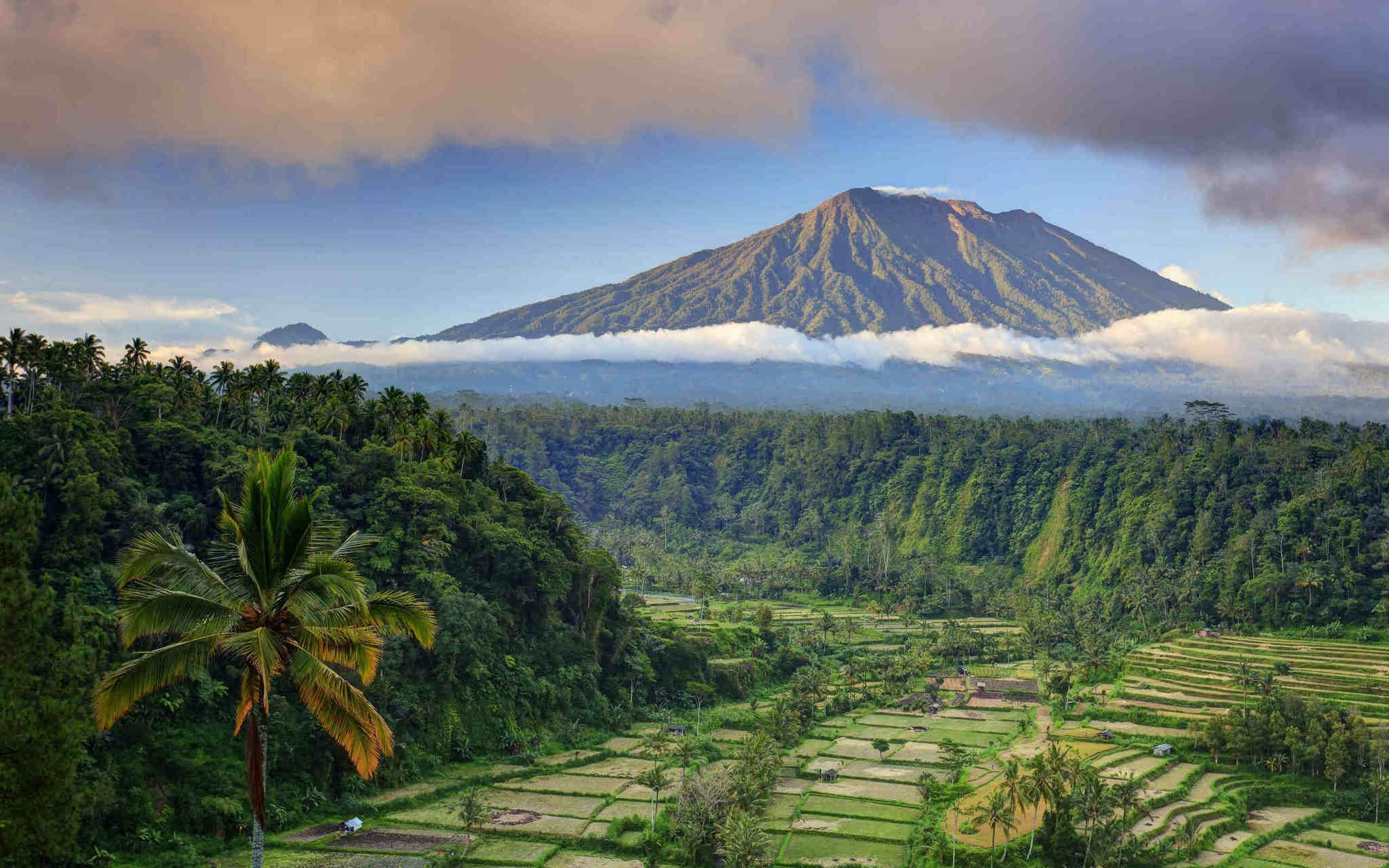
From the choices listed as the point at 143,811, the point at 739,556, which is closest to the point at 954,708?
the point at 143,811

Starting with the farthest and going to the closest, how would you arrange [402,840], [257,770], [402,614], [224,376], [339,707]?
[224,376] → [402,840] → [402,614] → [339,707] → [257,770]

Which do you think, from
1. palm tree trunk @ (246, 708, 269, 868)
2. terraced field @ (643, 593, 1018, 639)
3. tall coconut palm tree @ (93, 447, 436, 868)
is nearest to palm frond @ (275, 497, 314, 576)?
tall coconut palm tree @ (93, 447, 436, 868)

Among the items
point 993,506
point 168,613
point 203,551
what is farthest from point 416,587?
point 993,506

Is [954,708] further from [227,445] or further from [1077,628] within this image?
[227,445]

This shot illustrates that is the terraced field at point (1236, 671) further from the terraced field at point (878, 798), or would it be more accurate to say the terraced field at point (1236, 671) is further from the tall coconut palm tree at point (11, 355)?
the tall coconut palm tree at point (11, 355)

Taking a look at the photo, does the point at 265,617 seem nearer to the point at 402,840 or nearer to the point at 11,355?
the point at 402,840
